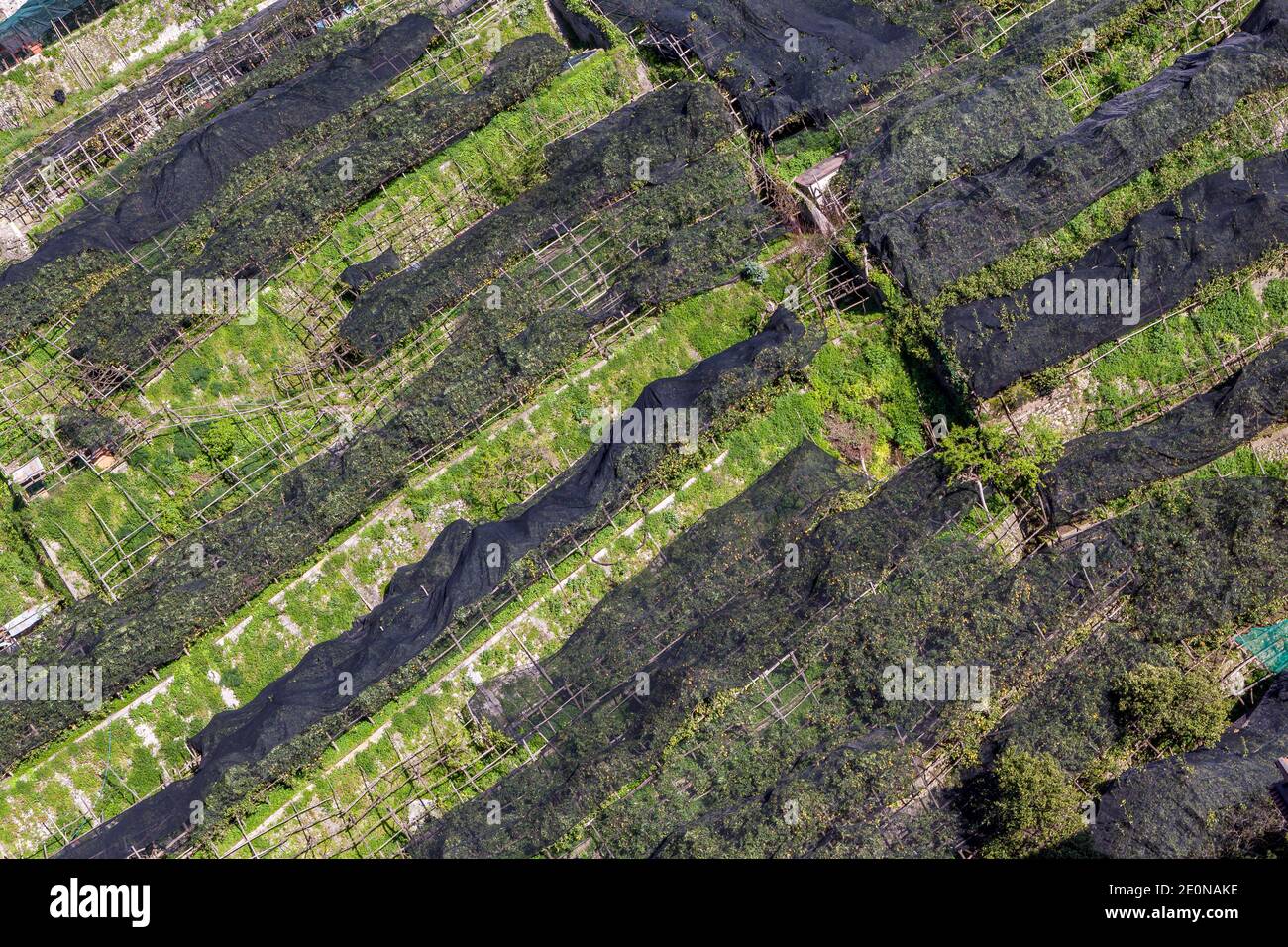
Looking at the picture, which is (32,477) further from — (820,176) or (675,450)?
(820,176)

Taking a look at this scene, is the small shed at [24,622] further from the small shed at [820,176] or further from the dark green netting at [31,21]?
the small shed at [820,176]

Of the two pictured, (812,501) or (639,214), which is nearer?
(812,501)

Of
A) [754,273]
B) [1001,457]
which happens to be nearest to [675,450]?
[754,273]

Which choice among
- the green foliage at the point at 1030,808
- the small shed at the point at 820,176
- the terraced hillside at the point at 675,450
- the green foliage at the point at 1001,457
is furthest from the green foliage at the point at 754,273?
the green foliage at the point at 1030,808

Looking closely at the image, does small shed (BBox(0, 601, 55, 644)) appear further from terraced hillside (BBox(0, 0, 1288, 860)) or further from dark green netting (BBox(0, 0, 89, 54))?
dark green netting (BBox(0, 0, 89, 54))

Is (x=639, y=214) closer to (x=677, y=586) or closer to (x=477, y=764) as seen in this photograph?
(x=677, y=586)
